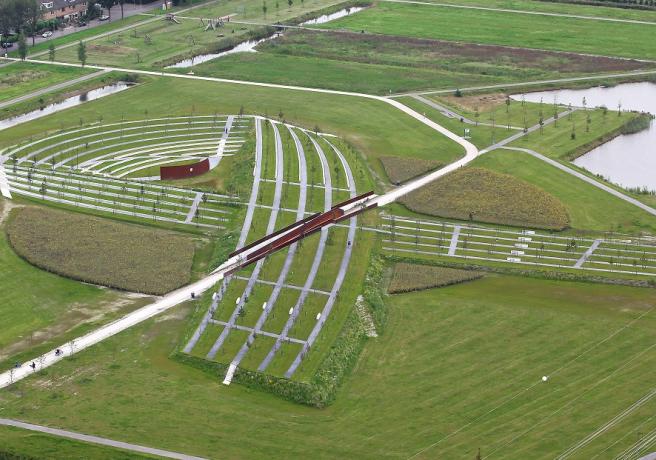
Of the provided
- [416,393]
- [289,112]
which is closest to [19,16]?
[289,112]

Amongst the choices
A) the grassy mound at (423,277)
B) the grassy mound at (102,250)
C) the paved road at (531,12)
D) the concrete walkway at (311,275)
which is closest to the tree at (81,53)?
the concrete walkway at (311,275)

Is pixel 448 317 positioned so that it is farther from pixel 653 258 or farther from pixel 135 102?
pixel 135 102

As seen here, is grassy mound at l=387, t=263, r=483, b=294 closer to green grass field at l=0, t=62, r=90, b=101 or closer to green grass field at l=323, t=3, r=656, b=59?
green grass field at l=0, t=62, r=90, b=101

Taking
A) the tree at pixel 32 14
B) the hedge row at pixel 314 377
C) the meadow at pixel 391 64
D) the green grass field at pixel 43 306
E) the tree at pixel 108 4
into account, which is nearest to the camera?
the hedge row at pixel 314 377

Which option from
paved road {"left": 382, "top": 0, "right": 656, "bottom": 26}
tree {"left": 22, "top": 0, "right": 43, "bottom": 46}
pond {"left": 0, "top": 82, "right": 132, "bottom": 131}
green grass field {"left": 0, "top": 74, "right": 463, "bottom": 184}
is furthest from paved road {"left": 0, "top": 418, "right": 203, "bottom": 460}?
paved road {"left": 382, "top": 0, "right": 656, "bottom": 26}

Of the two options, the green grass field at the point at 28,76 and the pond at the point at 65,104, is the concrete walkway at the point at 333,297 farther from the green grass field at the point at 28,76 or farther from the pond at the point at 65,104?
the green grass field at the point at 28,76
